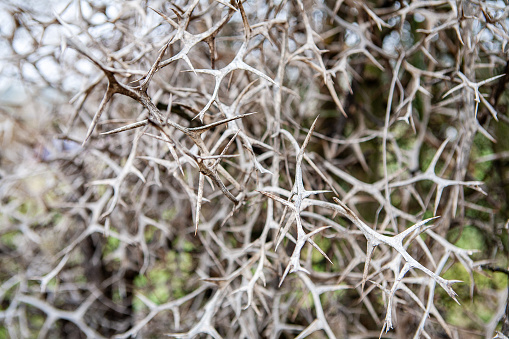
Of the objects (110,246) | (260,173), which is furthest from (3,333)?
(260,173)

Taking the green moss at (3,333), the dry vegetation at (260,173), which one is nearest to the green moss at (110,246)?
the dry vegetation at (260,173)

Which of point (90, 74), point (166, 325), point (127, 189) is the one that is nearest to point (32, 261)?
point (127, 189)

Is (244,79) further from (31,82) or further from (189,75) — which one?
(31,82)

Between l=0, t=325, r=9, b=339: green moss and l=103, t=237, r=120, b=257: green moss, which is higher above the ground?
l=103, t=237, r=120, b=257: green moss

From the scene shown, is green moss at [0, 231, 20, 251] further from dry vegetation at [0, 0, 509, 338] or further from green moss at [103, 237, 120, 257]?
green moss at [103, 237, 120, 257]

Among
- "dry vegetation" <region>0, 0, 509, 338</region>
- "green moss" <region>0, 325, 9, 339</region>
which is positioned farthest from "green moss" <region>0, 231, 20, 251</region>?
"green moss" <region>0, 325, 9, 339</region>

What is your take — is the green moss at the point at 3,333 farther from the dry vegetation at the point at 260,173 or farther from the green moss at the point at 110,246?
the green moss at the point at 110,246

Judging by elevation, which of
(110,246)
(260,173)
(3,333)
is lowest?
(3,333)

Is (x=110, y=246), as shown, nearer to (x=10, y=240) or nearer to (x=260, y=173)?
(x=10, y=240)
